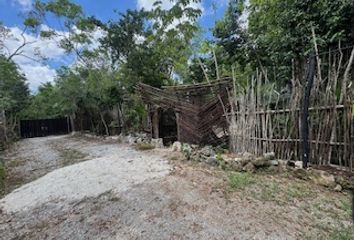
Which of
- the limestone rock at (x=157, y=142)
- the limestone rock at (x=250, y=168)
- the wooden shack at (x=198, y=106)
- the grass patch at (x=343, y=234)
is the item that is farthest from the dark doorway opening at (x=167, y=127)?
the grass patch at (x=343, y=234)

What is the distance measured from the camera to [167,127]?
8.59 metres

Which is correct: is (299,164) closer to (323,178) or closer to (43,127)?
(323,178)

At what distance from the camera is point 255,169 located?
13.9 ft

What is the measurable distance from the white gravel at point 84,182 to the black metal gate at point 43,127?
50.7ft

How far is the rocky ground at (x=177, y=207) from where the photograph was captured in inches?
101

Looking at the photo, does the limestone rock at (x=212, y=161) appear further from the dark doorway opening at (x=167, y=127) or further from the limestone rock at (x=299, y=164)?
the dark doorway opening at (x=167, y=127)

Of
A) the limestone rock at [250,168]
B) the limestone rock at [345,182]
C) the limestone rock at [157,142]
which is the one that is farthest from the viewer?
the limestone rock at [157,142]

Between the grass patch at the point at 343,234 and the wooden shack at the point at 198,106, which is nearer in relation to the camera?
the grass patch at the point at 343,234

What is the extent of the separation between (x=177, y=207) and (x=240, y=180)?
3.74 feet

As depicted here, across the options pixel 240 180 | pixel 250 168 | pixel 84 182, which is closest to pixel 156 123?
pixel 84 182

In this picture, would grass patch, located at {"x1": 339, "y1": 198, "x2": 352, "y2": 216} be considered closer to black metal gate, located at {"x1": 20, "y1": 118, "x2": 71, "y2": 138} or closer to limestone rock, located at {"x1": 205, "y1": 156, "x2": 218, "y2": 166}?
limestone rock, located at {"x1": 205, "y1": 156, "x2": 218, "y2": 166}

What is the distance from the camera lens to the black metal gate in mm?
18786

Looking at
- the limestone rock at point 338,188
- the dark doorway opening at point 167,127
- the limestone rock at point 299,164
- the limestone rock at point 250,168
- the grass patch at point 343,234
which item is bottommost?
the grass patch at point 343,234

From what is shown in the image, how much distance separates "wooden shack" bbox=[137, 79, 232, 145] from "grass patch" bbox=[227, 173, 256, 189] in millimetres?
2115
